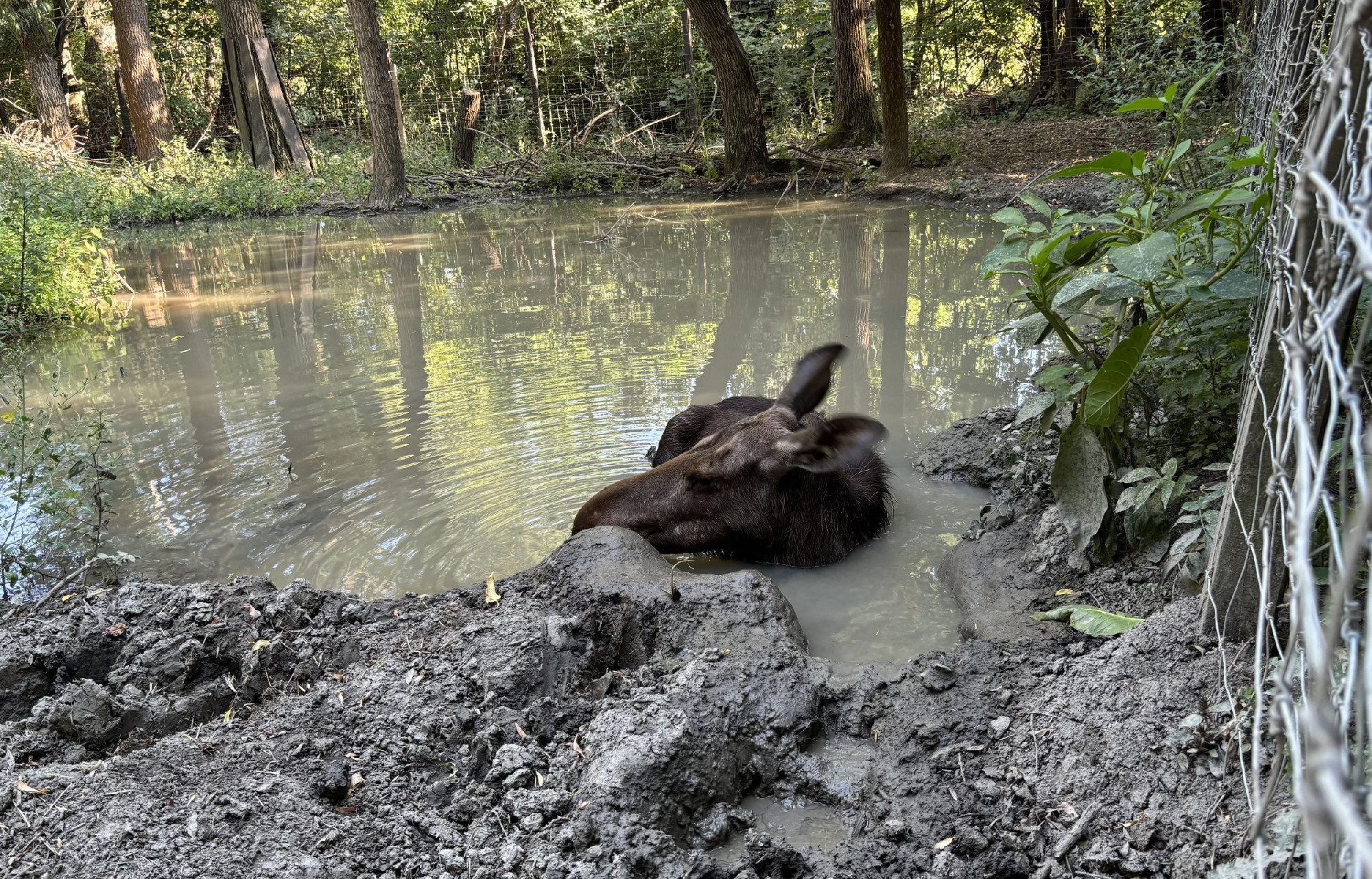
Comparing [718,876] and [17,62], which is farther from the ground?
[17,62]

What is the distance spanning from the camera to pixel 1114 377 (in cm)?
334

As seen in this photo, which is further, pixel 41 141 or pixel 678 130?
pixel 678 130

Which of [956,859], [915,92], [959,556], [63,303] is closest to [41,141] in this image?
[63,303]

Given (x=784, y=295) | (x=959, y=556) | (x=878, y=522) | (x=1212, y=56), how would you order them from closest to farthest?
(x=959, y=556) < (x=878, y=522) < (x=784, y=295) < (x=1212, y=56)

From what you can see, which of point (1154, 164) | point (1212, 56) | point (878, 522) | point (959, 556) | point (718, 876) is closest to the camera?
point (718, 876)

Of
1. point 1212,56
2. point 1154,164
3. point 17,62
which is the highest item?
point 17,62

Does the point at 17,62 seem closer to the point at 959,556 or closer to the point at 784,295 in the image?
the point at 784,295

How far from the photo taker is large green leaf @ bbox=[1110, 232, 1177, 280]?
2939 mm

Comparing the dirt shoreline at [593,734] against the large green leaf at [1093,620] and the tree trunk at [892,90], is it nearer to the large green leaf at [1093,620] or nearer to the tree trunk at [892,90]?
the large green leaf at [1093,620]

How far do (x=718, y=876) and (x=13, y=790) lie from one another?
1918 millimetres

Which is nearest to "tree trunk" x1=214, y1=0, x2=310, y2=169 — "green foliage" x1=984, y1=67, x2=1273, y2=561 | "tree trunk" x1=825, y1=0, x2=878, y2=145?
"tree trunk" x1=825, y1=0, x2=878, y2=145

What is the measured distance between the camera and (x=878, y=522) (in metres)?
4.85

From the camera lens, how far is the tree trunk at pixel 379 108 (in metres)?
16.9

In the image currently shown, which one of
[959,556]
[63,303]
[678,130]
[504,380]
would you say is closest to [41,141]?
[63,303]
